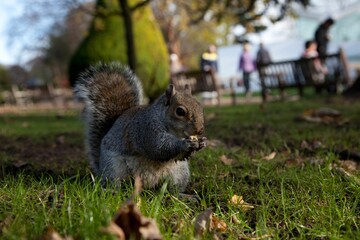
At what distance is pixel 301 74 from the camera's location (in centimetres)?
875

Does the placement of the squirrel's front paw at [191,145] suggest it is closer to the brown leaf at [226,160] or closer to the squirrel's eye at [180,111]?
the squirrel's eye at [180,111]

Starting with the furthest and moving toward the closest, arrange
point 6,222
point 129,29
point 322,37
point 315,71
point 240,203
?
point 322,37 → point 315,71 → point 129,29 → point 240,203 → point 6,222

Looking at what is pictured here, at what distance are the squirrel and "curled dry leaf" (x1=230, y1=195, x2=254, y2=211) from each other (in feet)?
0.82

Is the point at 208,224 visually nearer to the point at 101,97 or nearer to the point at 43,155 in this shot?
the point at 101,97

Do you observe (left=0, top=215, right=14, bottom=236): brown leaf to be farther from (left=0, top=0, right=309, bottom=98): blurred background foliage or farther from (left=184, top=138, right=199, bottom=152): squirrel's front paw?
(left=0, top=0, right=309, bottom=98): blurred background foliage

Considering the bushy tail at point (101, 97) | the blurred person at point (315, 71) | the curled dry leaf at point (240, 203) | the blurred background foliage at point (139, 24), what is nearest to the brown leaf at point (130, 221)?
the curled dry leaf at point (240, 203)

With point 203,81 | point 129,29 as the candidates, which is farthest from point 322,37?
point 129,29

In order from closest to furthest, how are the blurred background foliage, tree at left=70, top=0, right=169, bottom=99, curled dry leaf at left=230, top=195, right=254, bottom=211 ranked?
curled dry leaf at left=230, top=195, right=254, bottom=211 → the blurred background foliage → tree at left=70, top=0, right=169, bottom=99

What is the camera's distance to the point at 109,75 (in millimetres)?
2271

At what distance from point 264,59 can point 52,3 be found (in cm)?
616

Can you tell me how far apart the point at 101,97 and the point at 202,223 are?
1103 mm

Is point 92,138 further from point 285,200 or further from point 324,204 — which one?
point 324,204

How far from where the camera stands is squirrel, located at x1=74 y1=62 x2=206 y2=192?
69.9 inches

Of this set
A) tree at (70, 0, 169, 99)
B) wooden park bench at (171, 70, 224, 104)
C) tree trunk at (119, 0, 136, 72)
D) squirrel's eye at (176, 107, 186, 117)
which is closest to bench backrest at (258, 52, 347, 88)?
wooden park bench at (171, 70, 224, 104)
